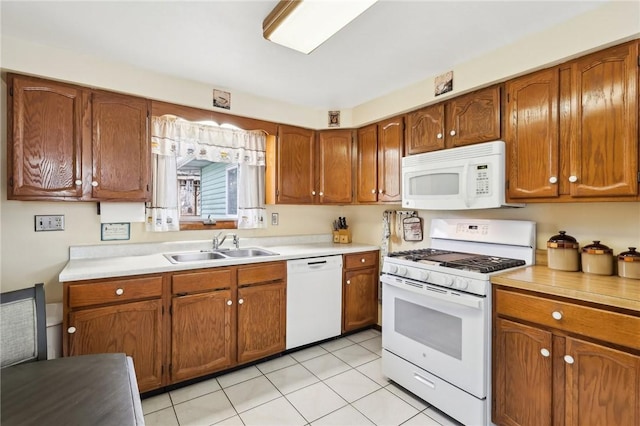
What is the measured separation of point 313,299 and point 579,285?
6.32 feet

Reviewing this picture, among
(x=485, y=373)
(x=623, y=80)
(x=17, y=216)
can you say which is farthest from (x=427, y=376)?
(x=17, y=216)

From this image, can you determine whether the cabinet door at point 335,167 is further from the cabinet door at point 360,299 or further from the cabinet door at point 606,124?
the cabinet door at point 606,124

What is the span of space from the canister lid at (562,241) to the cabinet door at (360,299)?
5.37ft

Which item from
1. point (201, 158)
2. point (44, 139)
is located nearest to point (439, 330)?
point (201, 158)

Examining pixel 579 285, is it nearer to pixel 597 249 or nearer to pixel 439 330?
pixel 597 249

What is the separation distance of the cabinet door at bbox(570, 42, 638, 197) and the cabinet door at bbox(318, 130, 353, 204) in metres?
1.92

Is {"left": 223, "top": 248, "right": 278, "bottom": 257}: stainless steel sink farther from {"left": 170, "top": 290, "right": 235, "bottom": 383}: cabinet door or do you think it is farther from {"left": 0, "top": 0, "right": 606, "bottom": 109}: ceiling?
{"left": 0, "top": 0, "right": 606, "bottom": 109}: ceiling

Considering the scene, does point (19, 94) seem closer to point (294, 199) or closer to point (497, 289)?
point (294, 199)

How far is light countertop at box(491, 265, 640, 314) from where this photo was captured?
1.37 metres

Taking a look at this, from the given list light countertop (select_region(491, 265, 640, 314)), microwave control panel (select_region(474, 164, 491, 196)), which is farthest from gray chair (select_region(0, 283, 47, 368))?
microwave control panel (select_region(474, 164, 491, 196))

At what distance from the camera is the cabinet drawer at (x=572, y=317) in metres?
1.33

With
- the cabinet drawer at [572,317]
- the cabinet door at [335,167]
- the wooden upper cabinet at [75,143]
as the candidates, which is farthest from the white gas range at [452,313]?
the wooden upper cabinet at [75,143]

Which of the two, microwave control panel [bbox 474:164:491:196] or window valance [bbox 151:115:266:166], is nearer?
microwave control panel [bbox 474:164:491:196]

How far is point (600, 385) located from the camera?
1.40 m
